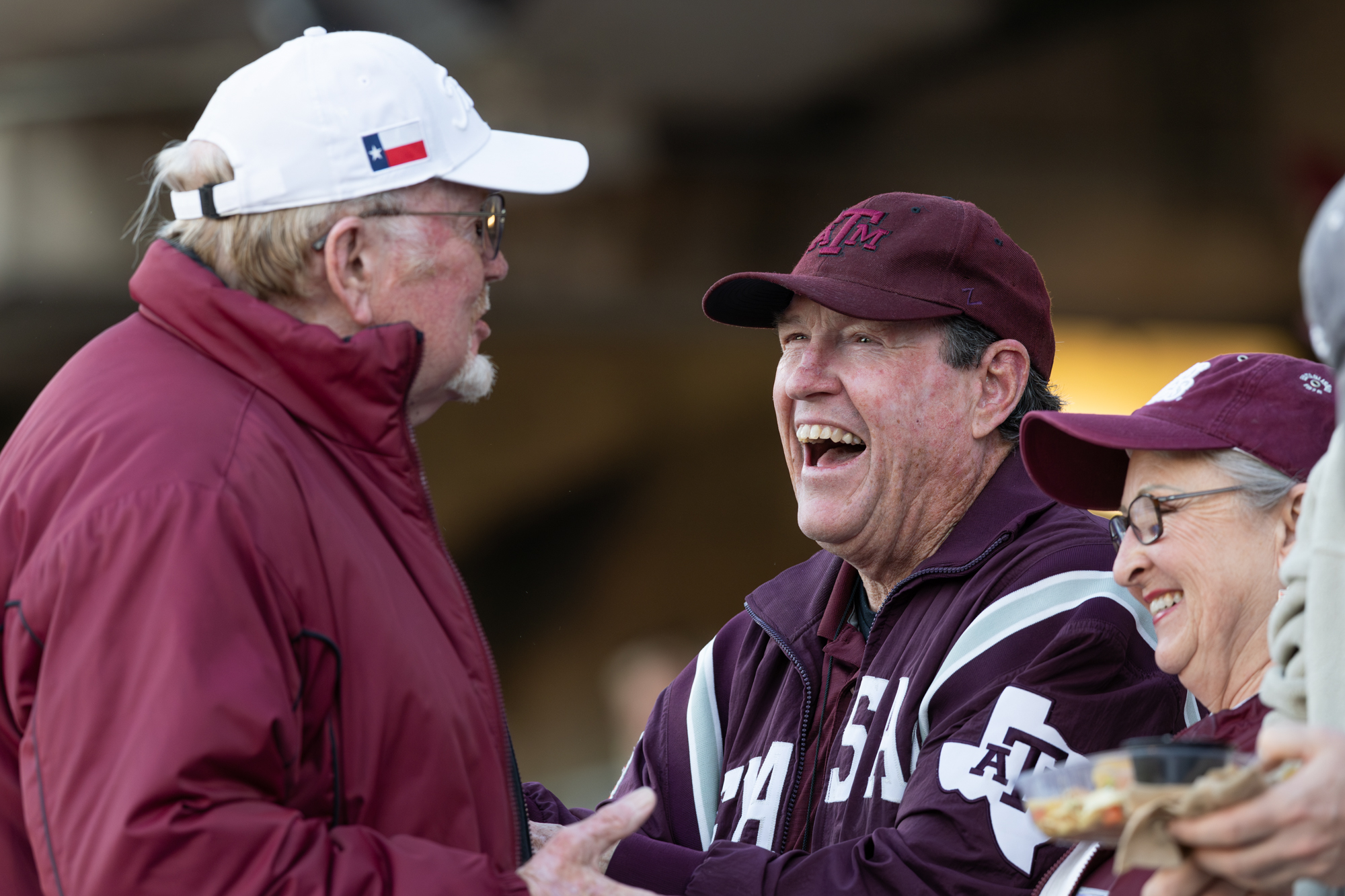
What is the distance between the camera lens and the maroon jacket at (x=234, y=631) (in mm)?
1407

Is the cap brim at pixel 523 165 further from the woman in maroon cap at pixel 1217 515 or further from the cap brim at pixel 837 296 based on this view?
the woman in maroon cap at pixel 1217 515

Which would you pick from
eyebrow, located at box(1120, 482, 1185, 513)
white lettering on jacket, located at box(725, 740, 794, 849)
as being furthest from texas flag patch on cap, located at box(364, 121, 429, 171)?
white lettering on jacket, located at box(725, 740, 794, 849)

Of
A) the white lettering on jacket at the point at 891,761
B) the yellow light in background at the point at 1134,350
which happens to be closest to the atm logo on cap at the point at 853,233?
the white lettering on jacket at the point at 891,761

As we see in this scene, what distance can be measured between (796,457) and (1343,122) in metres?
4.52

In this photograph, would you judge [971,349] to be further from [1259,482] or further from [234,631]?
[234,631]

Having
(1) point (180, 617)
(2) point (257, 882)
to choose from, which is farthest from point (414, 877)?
(1) point (180, 617)

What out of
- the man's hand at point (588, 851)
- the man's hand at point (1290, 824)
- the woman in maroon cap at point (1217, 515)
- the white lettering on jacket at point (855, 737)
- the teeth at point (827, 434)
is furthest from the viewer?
the teeth at point (827, 434)

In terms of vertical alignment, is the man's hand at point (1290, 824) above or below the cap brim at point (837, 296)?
below

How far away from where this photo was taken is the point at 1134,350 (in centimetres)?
627

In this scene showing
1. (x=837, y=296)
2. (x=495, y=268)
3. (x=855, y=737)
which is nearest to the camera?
(x=495, y=268)

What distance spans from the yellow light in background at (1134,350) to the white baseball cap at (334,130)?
471cm

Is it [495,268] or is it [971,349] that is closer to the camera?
[495,268]

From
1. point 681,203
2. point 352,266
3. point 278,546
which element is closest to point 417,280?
point 352,266

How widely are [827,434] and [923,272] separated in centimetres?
36
